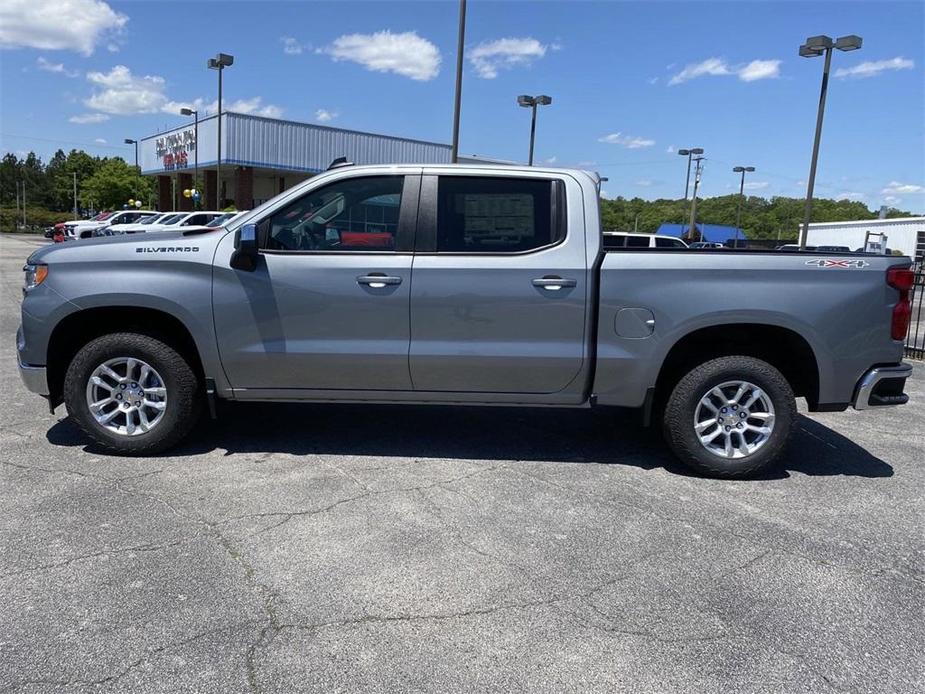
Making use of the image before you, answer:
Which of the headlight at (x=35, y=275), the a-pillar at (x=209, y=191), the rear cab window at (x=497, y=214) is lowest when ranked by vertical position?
the headlight at (x=35, y=275)

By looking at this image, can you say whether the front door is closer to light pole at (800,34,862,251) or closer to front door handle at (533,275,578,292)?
front door handle at (533,275,578,292)

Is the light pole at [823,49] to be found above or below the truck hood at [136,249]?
above

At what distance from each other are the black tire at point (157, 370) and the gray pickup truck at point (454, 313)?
0.01m

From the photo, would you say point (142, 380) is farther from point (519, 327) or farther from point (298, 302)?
point (519, 327)

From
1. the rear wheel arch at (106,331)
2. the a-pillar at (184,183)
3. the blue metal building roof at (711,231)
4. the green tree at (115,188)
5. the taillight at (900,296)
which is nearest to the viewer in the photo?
the taillight at (900,296)

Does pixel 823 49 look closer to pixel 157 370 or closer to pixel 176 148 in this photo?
pixel 157 370

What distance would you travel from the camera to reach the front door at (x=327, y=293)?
4648mm

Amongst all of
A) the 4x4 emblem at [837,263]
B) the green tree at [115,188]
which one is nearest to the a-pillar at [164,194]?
the green tree at [115,188]

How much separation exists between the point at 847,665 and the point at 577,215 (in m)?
2.95

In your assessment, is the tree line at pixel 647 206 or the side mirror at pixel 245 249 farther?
the tree line at pixel 647 206

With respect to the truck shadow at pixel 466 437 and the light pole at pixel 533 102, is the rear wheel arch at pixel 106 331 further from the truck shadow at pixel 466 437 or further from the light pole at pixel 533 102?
the light pole at pixel 533 102

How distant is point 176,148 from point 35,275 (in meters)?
46.4

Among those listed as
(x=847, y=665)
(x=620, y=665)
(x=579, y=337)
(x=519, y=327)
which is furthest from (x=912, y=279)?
(x=620, y=665)

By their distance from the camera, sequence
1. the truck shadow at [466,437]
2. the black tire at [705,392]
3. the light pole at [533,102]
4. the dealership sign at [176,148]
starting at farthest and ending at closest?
the dealership sign at [176,148] → the light pole at [533,102] → the truck shadow at [466,437] → the black tire at [705,392]
